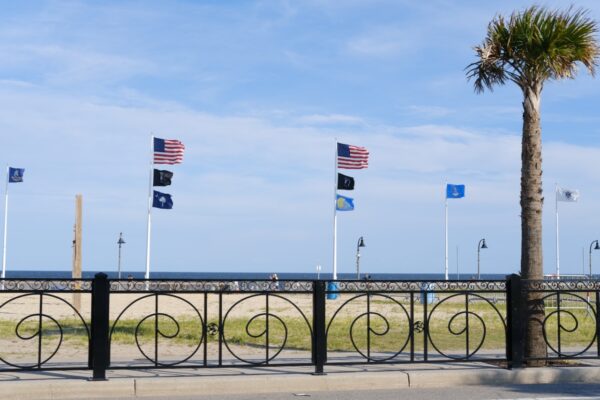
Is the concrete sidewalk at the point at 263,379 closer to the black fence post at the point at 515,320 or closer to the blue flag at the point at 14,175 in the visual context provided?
the black fence post at the point at 515,320

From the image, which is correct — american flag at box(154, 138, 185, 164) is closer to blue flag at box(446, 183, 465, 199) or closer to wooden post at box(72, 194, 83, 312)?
wooden post at box(72, 194, 83, 312)

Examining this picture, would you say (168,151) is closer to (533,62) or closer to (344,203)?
(344,203)

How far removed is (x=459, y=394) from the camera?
33.9 feet

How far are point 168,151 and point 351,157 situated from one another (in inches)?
331

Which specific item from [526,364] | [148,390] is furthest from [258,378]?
[526,364]

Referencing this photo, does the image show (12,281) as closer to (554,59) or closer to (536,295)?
(536,295)

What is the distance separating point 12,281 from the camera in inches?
409

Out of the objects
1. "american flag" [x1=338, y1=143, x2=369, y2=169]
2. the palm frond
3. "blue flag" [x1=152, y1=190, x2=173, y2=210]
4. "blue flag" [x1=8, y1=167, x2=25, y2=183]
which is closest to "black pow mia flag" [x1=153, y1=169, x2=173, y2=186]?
"blue flag" [x1=152, y1=190, x2=173, y2=210]

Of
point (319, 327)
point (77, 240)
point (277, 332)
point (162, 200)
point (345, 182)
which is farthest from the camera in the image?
point (345, 182)

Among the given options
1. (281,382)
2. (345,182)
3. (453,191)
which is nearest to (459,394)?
(281,382)

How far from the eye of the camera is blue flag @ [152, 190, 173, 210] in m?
37.8

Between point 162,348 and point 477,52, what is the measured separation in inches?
315

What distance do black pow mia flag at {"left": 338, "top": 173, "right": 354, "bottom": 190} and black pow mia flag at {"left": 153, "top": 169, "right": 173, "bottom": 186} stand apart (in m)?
7.98

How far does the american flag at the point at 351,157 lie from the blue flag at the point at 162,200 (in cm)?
804
